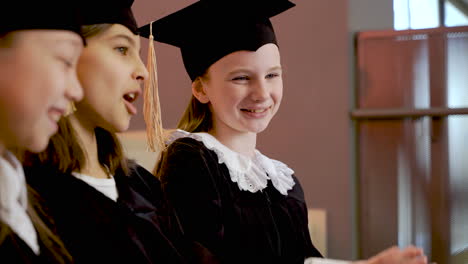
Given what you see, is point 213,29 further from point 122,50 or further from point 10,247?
point 10,247

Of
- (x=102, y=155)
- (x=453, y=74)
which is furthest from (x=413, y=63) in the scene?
(x=102, y=155)

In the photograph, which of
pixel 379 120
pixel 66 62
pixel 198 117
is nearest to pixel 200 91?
pixel 198 117

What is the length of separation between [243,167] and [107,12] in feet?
1.71

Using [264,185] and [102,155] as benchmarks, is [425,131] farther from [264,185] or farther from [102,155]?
[102,155]

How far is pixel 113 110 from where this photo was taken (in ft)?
3.12

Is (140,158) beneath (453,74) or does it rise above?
beneath

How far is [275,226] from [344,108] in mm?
1164

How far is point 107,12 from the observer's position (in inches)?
37.9

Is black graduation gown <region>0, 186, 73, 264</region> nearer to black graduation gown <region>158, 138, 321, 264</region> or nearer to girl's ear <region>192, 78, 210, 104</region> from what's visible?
black graduation gown <region>158, 138, 321, 264</region>

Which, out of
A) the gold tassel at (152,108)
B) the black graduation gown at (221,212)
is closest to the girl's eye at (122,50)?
the gold tassel at (152,108)

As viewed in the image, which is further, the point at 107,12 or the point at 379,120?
the point at 379,120

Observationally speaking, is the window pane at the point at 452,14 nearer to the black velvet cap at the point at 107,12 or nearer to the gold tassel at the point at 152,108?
the gold tassel at the point at 152,108

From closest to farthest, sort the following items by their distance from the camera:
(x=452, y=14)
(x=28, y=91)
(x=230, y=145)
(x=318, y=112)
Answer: (x=28, y=91), (x=230, y=145), (x=318, y=112), (x=452, y=14)

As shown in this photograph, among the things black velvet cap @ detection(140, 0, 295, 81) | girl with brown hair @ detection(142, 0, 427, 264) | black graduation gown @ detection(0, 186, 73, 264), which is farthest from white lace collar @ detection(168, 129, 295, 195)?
black graduation gown @ detection(0, 186, 73, 264)
